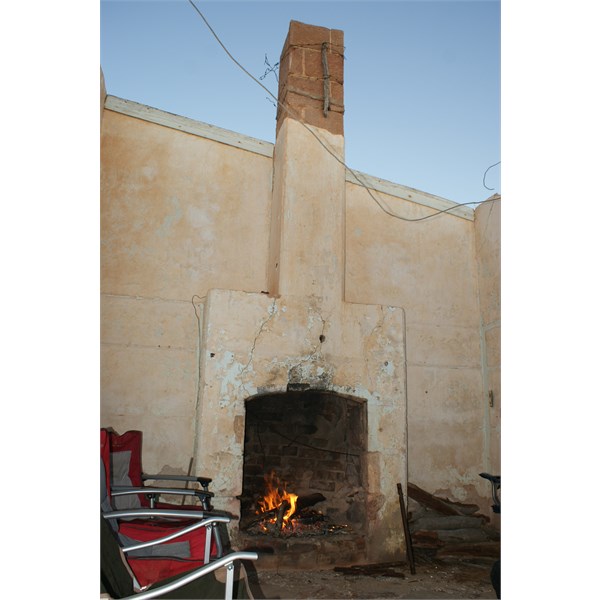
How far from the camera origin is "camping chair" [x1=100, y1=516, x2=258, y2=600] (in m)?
1.82

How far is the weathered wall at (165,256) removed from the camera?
189 inches

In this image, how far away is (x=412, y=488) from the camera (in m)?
5.57

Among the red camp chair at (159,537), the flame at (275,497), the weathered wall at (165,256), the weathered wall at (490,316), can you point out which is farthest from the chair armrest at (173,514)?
the weathered wall at (490,316)

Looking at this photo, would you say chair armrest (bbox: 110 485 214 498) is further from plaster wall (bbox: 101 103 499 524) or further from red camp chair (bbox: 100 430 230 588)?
plaster wall (bbox: 101 103 499 524)

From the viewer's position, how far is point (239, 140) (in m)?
5.63

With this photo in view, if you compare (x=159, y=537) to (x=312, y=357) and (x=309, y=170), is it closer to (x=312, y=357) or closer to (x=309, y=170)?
(x=312, y=357)

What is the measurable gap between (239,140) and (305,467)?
3.60 m

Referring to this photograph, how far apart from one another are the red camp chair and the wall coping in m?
3.39

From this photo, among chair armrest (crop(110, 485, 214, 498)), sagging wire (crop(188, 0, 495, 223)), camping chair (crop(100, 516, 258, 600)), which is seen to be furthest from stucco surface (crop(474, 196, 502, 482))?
camping chair (crop(100, 516, 258, 600))

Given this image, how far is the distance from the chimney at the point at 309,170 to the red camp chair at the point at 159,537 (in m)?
2.32

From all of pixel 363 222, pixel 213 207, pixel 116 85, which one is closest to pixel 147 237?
pixel 213 207
